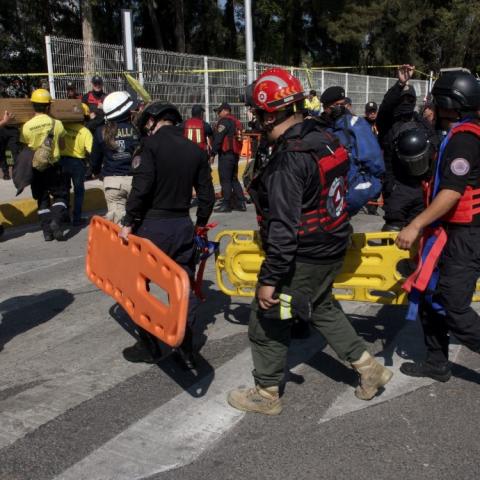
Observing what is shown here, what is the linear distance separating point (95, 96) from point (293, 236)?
35.0ft

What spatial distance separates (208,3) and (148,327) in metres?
30.3

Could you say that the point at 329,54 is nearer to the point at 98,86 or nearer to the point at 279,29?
the point at 279,29

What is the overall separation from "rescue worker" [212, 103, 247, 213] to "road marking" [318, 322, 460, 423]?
6012mm

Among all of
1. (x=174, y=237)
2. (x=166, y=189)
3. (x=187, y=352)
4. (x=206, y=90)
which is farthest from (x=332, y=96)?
(x=206, y=90)

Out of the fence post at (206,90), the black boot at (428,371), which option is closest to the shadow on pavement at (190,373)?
the black boot at (428,371)

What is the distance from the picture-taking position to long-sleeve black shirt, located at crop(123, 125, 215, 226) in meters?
3.82

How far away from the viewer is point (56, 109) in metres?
9.33

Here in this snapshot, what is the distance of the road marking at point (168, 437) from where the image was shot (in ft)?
9.55

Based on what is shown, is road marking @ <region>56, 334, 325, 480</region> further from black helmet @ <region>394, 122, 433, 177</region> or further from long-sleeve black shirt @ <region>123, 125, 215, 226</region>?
black helmet @ <region>394, 122, 433, 177</region>

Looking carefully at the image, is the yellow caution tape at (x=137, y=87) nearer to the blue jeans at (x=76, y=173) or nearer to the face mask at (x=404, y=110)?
the blue jeans at (x=76, y=173)

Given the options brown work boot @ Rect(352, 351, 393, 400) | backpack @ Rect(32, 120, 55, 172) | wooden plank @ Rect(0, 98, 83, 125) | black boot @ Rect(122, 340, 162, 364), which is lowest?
black boot @ Rect(122, 340, 162, 364)

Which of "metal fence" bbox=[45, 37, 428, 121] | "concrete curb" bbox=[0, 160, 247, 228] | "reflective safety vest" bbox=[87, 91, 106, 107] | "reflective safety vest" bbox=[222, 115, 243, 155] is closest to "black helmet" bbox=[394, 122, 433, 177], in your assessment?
"reflective safety vest" bbox=[222, 115, 243, 155]

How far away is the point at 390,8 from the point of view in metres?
36.4

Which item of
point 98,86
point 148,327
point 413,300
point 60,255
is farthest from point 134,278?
point 98,86
